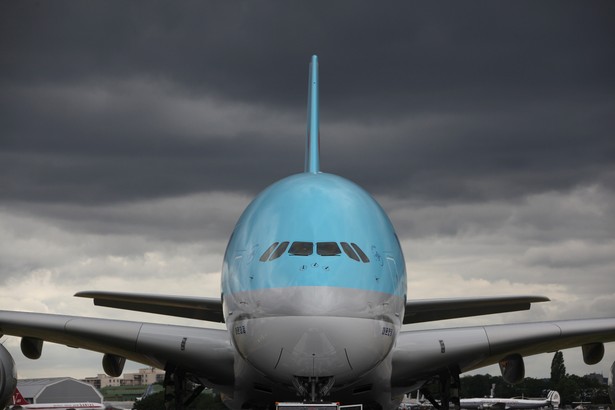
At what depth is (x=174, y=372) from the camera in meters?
18.8

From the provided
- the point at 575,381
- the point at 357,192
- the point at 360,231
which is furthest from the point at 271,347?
the point at 575,381

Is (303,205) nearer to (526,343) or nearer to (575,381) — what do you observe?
(526,343)

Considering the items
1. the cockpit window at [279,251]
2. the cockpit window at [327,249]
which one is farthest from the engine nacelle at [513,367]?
the cockpit window at [279,251]

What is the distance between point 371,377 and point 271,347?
2596mm

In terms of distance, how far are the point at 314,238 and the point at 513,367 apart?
310 inches

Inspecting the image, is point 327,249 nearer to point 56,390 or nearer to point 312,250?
point 312,250

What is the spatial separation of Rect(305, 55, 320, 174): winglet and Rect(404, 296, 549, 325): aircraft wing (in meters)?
3.90

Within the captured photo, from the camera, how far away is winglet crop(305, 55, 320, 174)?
873 inches

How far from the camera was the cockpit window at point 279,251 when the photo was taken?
46.7 ft

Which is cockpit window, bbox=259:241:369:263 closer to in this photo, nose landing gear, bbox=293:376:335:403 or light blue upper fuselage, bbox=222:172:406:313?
light blue upper fuselage, bbox=222:172:406:313

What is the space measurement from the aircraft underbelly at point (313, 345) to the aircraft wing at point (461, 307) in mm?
4713

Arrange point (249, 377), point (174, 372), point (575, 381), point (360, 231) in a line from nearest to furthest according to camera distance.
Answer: point (360, 231) → point (249, 377) → point (174, 372) → point (575, 381)

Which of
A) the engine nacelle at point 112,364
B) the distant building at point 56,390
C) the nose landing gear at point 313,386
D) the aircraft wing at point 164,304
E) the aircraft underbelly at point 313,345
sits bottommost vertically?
the nose landing gear at point 313,386

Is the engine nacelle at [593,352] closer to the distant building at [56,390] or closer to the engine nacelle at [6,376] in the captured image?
the engine nacelle at [6,376]
